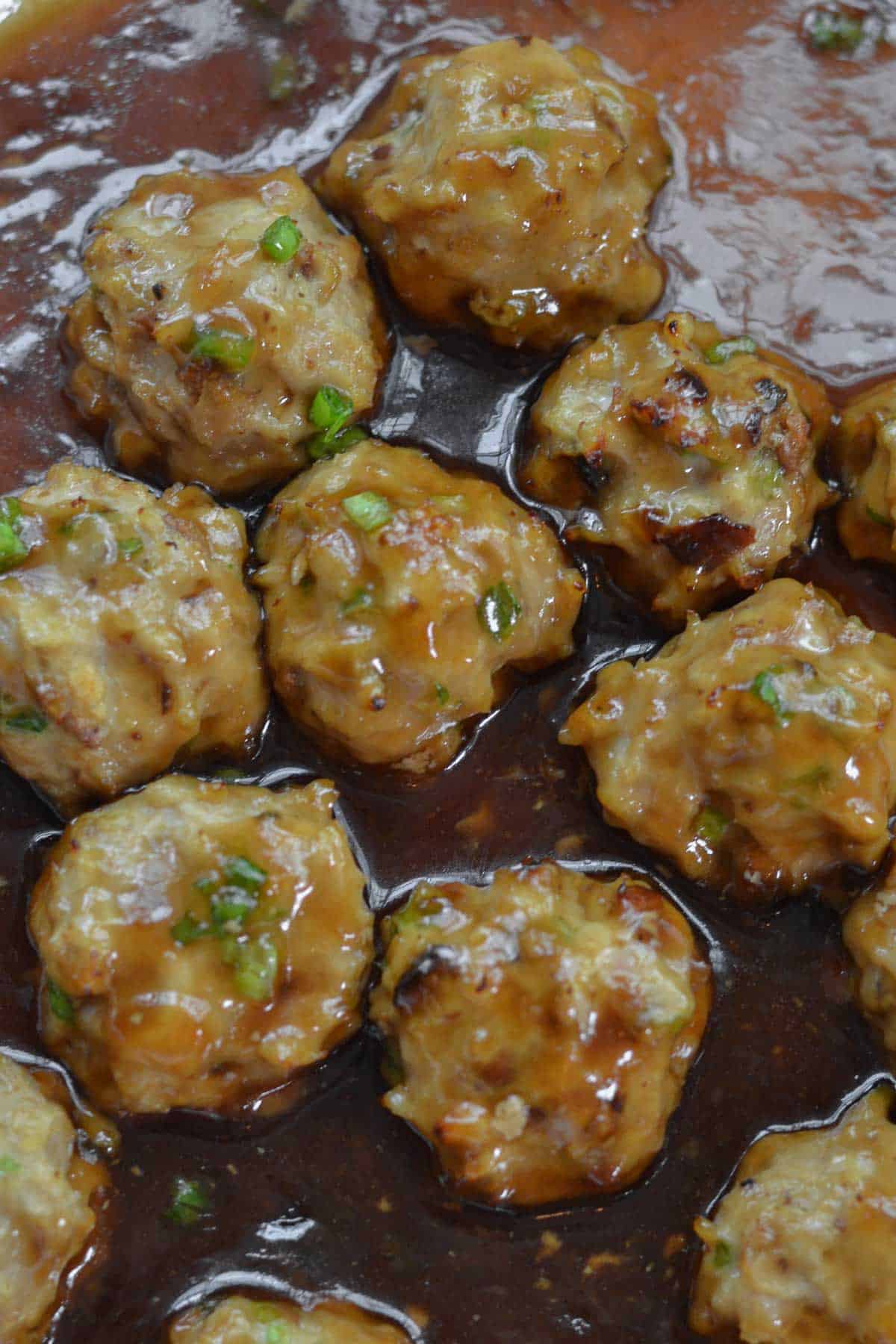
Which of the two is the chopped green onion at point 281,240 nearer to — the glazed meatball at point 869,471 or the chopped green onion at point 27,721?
the chopped green onion at point 27,721

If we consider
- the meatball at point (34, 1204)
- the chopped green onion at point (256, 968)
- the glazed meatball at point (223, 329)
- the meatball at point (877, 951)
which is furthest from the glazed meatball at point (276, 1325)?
the glazed meatball at point (223, 329)

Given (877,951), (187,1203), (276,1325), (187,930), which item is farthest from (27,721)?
(877,951)

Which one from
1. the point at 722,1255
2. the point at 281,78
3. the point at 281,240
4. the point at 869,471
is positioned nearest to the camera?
the point at 722,1255

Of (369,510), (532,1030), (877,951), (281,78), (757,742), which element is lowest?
(877,951)

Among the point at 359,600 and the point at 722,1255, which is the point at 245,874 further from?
the point at 722,1255

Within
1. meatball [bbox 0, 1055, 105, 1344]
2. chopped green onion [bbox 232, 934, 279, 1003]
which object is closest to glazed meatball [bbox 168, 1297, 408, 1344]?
meatball [bbox 0, 1055, 105, 1344]

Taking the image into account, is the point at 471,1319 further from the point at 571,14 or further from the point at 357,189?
the point at 571,14

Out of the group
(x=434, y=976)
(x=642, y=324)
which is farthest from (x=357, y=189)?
(x=434, y=976)
